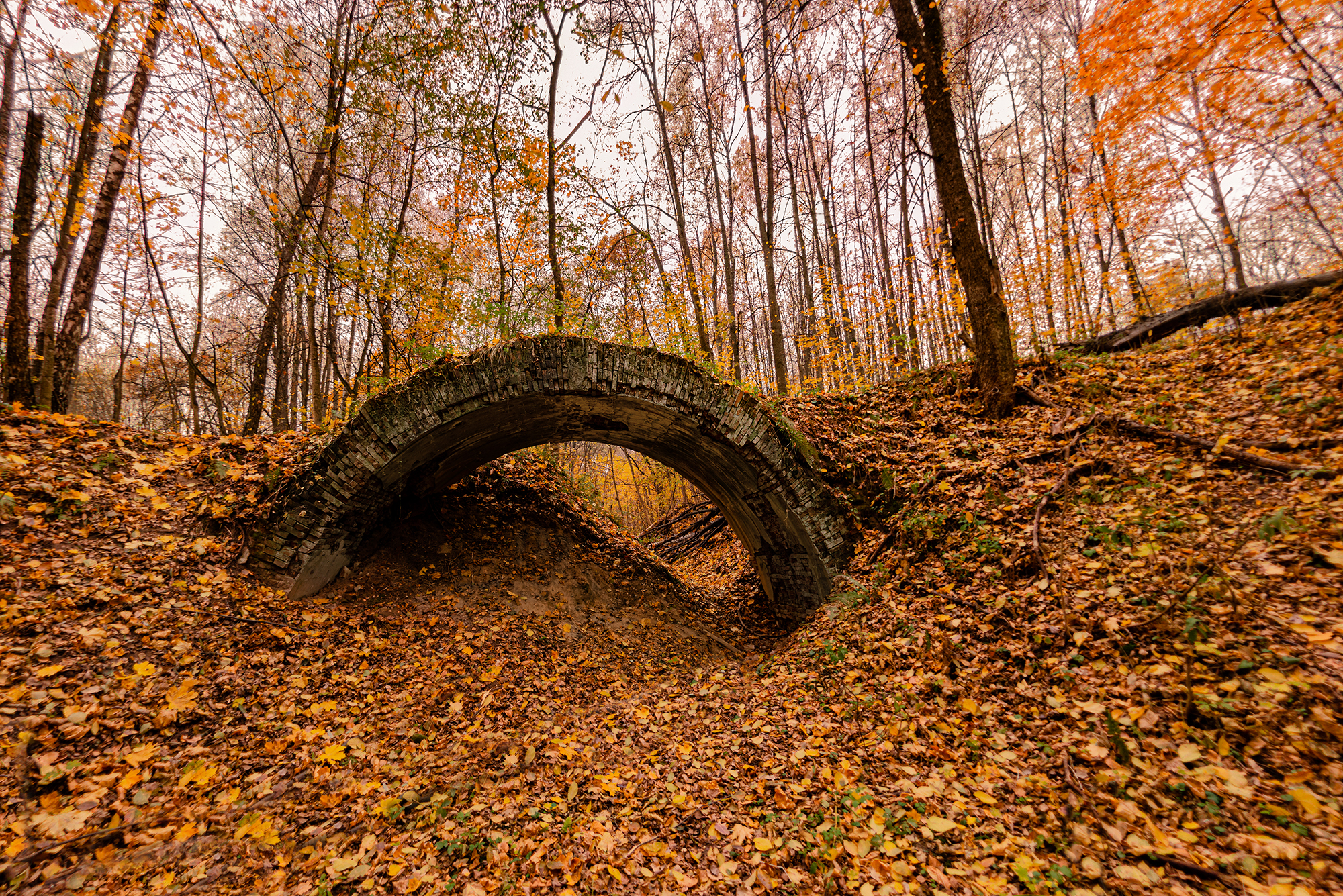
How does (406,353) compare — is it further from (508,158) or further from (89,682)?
(89,682)

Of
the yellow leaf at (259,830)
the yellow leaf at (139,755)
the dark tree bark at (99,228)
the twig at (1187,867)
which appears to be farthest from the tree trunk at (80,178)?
the twig at (1187,867)

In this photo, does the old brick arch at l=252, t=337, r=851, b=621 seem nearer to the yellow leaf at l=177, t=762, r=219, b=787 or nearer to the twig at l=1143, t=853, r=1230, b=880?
the yellow leaf at l=177, t=762, r=219, b=787

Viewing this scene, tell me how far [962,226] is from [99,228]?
11441mm

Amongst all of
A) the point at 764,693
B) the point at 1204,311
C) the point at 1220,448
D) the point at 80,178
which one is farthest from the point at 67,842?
the point at 1204,311

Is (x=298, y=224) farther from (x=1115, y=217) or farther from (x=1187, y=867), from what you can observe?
(x=1115, y=217)

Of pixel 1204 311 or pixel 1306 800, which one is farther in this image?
pixel 1204 311

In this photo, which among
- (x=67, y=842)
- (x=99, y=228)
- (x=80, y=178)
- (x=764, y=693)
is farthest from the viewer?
(x=99, y=228)

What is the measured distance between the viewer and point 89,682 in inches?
118

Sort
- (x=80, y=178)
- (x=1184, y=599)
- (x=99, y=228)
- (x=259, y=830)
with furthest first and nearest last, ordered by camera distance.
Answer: (x=99, y=228)
(x=80, y=178)
(x=1184, y=599)
(x=259, y=830)

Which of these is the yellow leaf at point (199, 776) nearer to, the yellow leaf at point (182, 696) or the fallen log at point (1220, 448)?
the yellow leaf at point (182, 696)

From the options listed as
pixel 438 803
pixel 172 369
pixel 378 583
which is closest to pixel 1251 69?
pixel 438 803

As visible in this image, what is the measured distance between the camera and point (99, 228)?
6.58 m

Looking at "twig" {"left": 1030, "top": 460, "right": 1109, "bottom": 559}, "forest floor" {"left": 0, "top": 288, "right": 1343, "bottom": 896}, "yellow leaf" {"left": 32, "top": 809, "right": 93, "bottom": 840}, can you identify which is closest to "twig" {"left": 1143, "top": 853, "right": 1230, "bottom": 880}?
"forest floor" {"left": 0, "top": 288, "right": 1343, "bottom": 896}

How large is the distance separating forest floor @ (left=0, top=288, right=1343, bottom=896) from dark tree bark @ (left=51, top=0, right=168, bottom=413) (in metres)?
2.05
